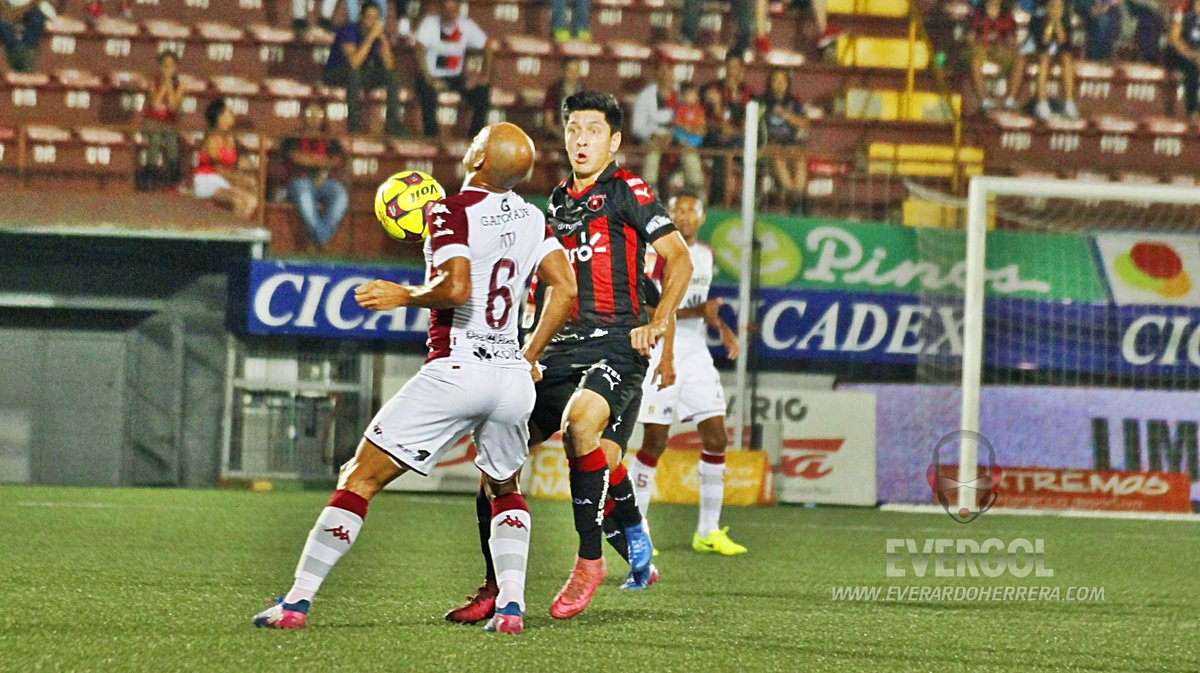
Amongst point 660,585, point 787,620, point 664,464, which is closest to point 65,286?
point 664,464

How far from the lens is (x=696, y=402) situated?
9.45 metres

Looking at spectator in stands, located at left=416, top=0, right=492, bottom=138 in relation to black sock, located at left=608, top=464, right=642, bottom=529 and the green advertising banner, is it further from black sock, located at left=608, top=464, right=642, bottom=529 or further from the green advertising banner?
black sock, located at left=608, top=464, right=642, bottom=529

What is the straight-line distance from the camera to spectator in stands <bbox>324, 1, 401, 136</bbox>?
1691 centimetres

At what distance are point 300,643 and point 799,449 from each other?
10.4 meters

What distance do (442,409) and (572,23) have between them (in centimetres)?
1408

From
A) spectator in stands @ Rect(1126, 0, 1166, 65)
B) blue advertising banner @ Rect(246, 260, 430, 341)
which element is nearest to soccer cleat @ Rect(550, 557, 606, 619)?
blue advertising banner @ Rect(246, 260, 430, 341)

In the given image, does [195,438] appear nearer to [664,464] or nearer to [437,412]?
[664,464]

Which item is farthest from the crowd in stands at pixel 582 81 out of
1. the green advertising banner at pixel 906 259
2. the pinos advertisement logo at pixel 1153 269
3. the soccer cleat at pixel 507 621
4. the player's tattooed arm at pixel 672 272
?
the soccer cleat at pixel 507 621

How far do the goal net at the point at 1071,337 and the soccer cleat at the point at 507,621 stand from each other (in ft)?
32.5

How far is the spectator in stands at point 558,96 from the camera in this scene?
16.7m

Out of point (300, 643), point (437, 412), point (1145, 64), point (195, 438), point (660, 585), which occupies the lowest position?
point (195, 438)

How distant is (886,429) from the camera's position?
1484 centimetres

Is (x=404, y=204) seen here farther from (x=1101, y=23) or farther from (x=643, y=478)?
(x=1101, y=23)

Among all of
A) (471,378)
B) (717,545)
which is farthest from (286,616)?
(717,545)
